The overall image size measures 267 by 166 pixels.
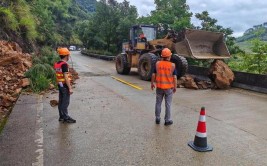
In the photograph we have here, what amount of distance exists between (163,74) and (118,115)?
5.34ft

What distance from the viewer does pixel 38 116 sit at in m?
7.05

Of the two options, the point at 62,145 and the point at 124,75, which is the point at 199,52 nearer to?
the point at 124,75

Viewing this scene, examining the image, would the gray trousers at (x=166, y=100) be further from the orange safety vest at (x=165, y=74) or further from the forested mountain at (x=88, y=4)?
the forested mountain at (x=88, y=4)

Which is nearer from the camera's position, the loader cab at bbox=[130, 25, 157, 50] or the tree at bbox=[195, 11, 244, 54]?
the loader cab at bbox=[130, 25, 157, 50]

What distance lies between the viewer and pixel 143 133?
19.2ft

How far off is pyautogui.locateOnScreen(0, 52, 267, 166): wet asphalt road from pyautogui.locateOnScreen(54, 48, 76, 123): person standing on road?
25 centimetres

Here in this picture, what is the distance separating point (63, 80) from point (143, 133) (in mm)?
2110

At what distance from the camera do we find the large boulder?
1160cm

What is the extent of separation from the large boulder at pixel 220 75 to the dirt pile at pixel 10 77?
7.12 meters

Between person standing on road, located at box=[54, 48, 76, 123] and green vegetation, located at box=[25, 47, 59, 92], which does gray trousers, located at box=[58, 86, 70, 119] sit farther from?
green vegetation, located at box=[25, 47, 59, 92]

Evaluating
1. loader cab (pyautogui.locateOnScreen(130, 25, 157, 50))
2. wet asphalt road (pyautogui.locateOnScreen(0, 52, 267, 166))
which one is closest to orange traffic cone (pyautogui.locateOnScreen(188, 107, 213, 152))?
wet asphalt road (pyautogui.locateOnScreen(0, 52, 267, 166))

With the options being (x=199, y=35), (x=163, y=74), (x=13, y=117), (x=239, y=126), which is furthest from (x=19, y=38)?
(x=239, y=126)

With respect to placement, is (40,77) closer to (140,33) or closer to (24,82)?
(24,82)

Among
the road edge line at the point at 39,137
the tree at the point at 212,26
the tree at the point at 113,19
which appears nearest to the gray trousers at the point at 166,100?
the road edge line at the point at 39,137
